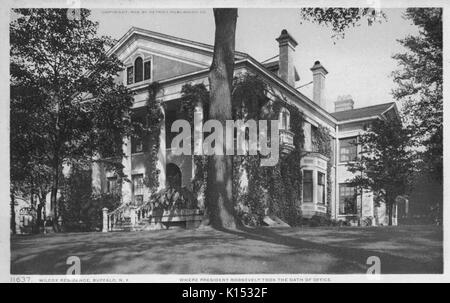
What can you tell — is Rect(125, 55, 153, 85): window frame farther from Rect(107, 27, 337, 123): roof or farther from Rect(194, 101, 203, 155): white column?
Rect(194, 101, 203, 155): white column

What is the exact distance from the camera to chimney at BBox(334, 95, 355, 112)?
16766mm

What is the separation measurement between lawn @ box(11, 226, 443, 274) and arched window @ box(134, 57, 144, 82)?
20.5ft

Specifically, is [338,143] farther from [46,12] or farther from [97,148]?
[46,12]

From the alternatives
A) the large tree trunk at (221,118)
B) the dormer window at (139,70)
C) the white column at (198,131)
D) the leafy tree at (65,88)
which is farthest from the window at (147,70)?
the large tree trunk at (221,118)

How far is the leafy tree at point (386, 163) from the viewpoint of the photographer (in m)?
11.4

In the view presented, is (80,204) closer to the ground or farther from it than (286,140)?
closer to the ground

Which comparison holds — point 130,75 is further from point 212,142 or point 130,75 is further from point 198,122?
point 212,142

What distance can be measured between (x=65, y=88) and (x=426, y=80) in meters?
7.93

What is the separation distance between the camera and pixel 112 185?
1401cm

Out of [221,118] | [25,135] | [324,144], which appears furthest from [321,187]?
[25,135]

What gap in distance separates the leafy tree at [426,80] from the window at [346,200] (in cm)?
532

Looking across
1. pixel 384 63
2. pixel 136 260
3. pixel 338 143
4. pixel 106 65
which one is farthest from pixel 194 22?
pixel 338 143

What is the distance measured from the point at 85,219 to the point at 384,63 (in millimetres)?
8805

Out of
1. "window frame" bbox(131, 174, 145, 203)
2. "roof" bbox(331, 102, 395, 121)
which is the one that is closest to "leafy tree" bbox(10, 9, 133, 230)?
"window frame" bbox(131, 174, 145, 203)
